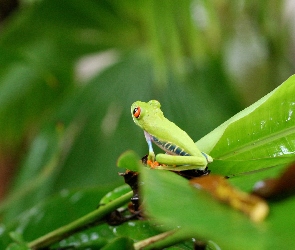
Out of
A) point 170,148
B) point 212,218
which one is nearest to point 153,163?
point 170,148

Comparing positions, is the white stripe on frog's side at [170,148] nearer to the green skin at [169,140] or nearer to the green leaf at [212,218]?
the green skin at [169,140]

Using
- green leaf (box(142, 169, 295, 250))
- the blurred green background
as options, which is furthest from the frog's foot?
the blurred green background

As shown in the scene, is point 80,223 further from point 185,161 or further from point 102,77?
point 102,77

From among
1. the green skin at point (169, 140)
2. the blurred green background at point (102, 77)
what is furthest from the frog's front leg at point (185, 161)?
the blurred green background at point (102, 77)

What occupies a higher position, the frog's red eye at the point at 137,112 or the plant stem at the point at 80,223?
the frog's red eye at the point at 137,112

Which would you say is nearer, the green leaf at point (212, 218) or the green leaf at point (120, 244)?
the green leaf at point (212, 218)

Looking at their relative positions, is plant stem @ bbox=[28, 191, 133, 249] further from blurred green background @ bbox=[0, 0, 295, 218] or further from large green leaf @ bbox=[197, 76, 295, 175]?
blurred green background @ bbox=[0, 0, 295, 218]

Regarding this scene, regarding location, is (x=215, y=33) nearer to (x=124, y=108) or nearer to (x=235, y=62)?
(x=124, y=108)
